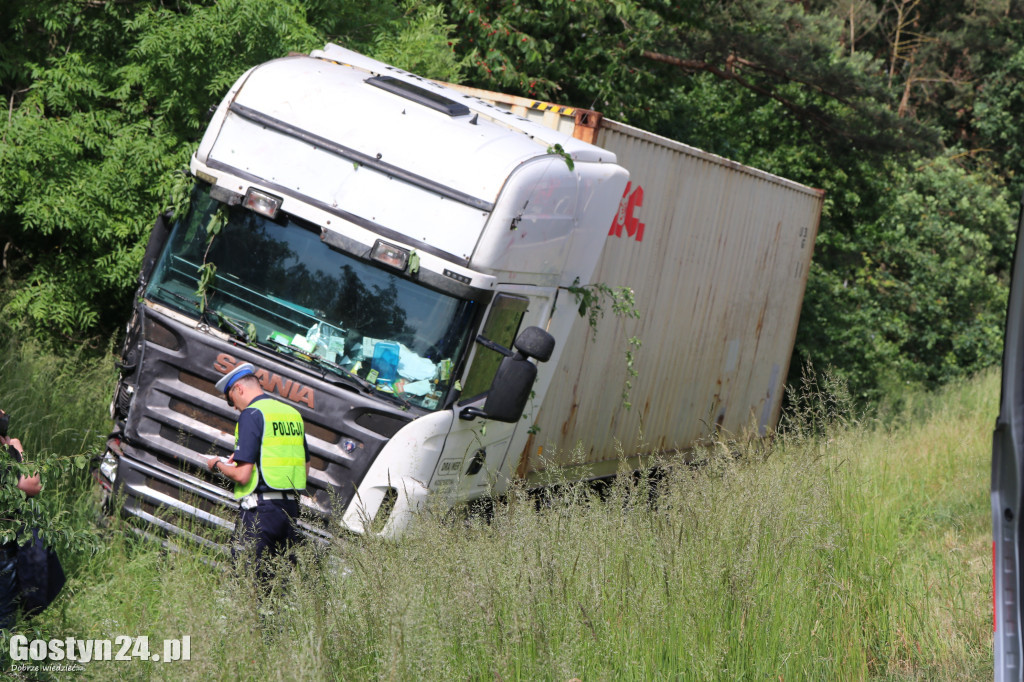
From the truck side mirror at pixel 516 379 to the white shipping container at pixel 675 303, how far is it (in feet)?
3.67

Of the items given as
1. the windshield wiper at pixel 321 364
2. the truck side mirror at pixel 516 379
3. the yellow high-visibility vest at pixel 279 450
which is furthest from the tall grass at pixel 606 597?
the windshield wiper at pixel 321 364

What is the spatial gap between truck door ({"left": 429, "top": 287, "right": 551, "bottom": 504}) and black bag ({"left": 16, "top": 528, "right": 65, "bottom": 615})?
237 cm

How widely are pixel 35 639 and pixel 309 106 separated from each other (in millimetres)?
3542

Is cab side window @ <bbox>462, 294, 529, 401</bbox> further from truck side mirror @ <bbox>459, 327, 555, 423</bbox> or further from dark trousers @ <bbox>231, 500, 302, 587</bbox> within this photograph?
dark trousers @ <bbox>231, 500, 302, 587</bbox>

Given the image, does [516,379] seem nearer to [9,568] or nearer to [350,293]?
[350,293]

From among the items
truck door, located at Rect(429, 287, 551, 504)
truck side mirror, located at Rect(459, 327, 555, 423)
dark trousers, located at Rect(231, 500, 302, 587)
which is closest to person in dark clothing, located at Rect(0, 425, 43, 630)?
dark trousers, located at Rect(231, 500, 302, 587)

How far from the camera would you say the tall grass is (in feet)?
12.8

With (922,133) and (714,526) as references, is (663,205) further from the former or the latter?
(922,133)

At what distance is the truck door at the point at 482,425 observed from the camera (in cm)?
648

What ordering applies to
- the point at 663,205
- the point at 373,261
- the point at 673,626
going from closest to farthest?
the point at 673,626 < the point at 373,261 < the point at 663,205

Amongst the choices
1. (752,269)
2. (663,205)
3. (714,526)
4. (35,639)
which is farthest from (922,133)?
(35,639)

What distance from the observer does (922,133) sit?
20.4 meters

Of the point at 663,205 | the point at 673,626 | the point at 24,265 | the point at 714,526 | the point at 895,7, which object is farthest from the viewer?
the point at 895,7

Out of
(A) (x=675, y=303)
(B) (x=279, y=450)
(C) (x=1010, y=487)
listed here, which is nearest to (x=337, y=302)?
(B) (x=279, y=450)
